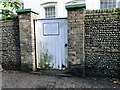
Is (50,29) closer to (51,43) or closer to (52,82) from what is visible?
(51,43)

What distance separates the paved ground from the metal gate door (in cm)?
71

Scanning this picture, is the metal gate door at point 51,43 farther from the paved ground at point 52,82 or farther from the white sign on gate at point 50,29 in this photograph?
the paved ground at point 52,82

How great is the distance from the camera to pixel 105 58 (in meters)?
3.87

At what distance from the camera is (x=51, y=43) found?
4.57m

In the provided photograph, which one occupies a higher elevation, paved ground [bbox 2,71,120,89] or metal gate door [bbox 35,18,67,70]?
metal gate door [bbox 35,18,67,70]

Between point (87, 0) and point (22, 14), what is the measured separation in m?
5.20

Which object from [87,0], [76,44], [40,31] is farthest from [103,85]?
[87,0]

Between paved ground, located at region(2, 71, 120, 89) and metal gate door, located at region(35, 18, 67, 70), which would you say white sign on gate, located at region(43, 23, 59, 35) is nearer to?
metal gate door, located at region(35, 18, 67, 70)

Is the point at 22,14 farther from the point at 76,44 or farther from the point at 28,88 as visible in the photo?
the point at 28,88

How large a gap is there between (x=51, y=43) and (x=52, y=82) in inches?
65.0

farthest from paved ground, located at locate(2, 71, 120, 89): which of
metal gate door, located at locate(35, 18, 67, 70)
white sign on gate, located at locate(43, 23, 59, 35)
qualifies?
white sign on gate, located at locate(43, 23, 59, 35)

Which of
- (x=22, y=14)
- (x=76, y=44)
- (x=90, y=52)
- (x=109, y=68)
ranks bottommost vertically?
(x=109, y=68)

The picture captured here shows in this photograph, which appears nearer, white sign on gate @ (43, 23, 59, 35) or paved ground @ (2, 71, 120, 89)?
paved ground @ (2, 71, 120, 89)

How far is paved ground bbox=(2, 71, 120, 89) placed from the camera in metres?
3.35
